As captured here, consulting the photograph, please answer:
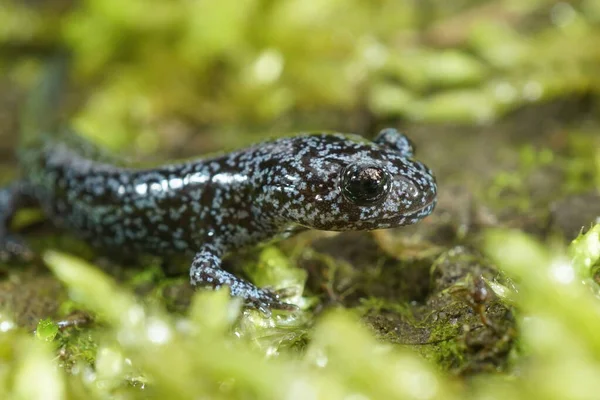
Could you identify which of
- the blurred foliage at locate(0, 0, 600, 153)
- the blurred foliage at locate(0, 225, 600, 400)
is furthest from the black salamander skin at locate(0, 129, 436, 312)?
the blurred foliage at locate(0, 0, 600, 153)

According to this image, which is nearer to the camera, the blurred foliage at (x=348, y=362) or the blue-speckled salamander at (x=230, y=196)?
the blurred foliage at (x=348, y=362)

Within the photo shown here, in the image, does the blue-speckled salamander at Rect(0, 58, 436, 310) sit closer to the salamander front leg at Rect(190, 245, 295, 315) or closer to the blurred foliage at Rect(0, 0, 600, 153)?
the salamander front leg at Rect(190, 245, 295, 315)

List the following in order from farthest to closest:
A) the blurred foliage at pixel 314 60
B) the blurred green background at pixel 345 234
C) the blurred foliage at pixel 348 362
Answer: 1. the blurred foliage at pixel 314 60
2. the blurred green background at pixel 345 234
3. the blurred foliage at pixel 348 362

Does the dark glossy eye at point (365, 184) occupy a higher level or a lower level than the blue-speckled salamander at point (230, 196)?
higher

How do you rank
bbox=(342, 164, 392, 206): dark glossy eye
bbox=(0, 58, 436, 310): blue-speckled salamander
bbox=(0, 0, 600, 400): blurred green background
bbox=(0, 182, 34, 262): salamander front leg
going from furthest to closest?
bbox=(0, 182, 34, 262): salamander front leg, bbox=(0, 58, 436, 310): blue-speckled salamander, bbox=(342, 164, 392, 206): dark glossy eye, bbox=(0, 0, 600, 400): blurred green background

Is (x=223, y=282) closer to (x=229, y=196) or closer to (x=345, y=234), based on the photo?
(x=229, y=196)

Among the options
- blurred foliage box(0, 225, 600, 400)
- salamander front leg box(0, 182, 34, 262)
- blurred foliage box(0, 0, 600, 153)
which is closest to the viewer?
blurred foliage box(0, 225, 600, 400)

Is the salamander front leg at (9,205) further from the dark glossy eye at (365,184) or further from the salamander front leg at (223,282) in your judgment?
the dark glossy eye at (365,184)

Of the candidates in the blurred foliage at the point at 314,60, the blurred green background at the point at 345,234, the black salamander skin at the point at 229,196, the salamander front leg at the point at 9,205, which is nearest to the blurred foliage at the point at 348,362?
the blurred green background at the point at 345,234
